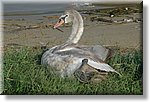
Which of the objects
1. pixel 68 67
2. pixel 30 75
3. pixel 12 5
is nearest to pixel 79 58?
pixel 68 67

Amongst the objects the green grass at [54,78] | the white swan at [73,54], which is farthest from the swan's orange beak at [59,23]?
the green grass at [54,78]

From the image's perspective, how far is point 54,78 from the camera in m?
2.70

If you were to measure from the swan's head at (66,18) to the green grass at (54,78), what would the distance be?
168 mm

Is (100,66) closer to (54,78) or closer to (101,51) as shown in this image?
(101,51)

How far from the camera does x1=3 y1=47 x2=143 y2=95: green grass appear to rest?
2.68 m

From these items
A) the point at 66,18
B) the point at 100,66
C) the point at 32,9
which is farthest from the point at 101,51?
the point at 32,9

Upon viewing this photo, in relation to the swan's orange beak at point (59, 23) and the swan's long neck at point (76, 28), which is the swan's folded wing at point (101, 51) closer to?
the swan's long neck at point (76, 28)

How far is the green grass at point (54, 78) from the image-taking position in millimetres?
2676

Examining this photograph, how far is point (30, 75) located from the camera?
2.70m

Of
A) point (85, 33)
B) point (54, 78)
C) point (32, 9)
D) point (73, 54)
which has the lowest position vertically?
point (54, 78)

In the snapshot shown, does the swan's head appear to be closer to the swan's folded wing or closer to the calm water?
the calm water

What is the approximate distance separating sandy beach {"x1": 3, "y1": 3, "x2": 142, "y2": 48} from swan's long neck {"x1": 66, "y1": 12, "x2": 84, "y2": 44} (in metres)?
0.02

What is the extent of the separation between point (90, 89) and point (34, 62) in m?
0.31

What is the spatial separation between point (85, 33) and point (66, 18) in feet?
0.39
